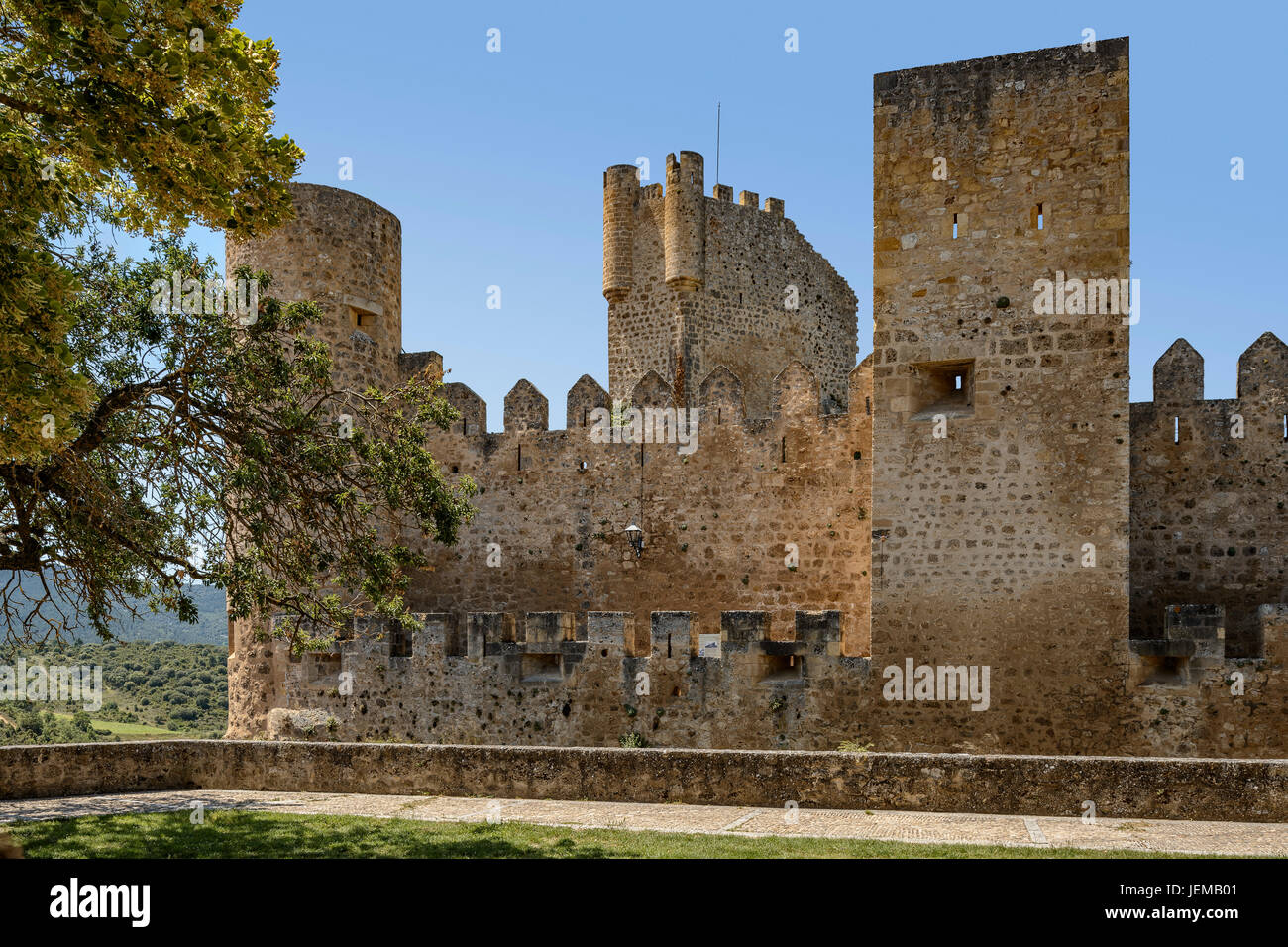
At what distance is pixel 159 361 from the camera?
10594mm

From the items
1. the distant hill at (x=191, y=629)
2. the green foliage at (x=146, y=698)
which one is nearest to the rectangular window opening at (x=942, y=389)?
the green foliage at (x=146, y=698)

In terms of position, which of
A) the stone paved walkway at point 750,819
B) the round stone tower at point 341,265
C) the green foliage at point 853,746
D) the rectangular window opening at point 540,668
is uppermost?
the round stone tower at point 341,265

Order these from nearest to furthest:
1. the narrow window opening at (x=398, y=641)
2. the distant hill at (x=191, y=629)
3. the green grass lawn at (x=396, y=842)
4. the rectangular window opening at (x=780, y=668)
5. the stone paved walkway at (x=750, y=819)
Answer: the green grass lawn at (x=396, y=842) → the stone paved walkway at (x=750, y=819) → the rectangular window opening at (x=780, y=668) → the narrow window opening at (x=398, y=641) → the distant hill at (x=191, y=629)

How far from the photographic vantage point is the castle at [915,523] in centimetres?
1291

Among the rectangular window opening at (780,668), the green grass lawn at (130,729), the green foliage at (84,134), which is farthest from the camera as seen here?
the green grass lawn at (130,729)

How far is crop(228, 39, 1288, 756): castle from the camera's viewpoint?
12.9 m

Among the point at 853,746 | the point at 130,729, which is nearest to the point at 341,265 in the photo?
the point at 853,746

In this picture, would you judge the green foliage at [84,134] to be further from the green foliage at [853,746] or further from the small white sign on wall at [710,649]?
the green foliage at [853,746]

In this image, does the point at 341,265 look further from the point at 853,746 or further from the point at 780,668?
the point at 853,746

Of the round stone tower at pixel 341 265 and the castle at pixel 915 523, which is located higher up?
the round stone tower at pixel 341 265

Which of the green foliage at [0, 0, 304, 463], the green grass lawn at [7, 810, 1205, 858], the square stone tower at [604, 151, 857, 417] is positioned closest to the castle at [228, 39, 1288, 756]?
the green grass lawn at [7, 810, 1205, 858]

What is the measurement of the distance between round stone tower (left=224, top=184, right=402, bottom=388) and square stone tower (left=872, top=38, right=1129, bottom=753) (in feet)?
26.6

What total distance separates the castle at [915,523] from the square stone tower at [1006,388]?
0.03 meters

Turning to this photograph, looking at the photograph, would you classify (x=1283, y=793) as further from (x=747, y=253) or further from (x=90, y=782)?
(x=747, y=253)
